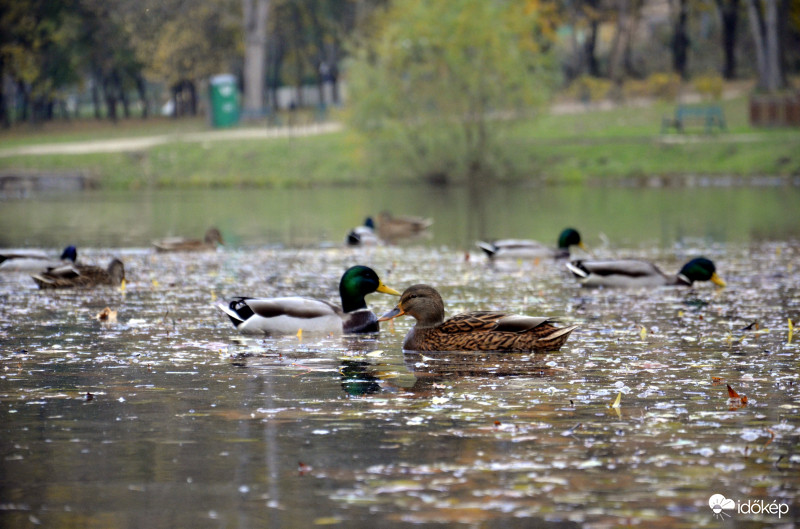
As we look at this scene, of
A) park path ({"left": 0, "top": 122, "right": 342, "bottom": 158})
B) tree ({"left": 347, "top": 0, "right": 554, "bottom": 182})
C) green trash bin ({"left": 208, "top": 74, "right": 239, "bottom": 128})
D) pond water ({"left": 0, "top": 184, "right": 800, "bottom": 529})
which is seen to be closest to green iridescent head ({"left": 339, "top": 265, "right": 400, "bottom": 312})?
pond water ({"left": 0, "top": 184, "right": 800, "bottom": 529})

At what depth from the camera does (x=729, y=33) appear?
7419 centimetres

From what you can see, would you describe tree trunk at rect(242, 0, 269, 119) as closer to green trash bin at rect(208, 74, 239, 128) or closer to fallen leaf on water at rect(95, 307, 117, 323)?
green trash bin at rect(208, 74, 239, 128)

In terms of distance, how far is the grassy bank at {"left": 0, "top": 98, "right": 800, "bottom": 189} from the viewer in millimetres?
51344

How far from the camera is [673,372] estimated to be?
11367 millimetres

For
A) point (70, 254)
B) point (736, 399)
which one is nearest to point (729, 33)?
point (70, 254)

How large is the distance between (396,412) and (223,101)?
202 feet

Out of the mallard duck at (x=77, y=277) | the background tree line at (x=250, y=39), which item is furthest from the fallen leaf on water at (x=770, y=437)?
the background tree line at (x=250, y=39)

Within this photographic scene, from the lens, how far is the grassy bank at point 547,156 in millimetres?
51344

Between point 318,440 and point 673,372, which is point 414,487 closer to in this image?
point 318,440

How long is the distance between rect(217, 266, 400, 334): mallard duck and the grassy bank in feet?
125

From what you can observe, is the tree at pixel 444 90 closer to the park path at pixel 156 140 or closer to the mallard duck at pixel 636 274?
the park path at pixel 156 140

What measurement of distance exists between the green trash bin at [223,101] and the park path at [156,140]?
2.34m

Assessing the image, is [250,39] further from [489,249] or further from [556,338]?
[556,338]

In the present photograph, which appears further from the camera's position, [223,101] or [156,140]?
[223,101]
